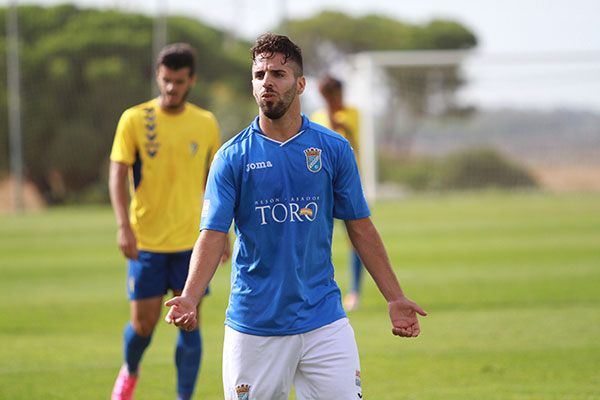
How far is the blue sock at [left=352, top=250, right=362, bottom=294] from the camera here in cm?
913

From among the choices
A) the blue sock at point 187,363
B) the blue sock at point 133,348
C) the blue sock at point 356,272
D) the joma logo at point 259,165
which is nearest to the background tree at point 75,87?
the blue sock at point 356,272

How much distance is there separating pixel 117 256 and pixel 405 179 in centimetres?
1714

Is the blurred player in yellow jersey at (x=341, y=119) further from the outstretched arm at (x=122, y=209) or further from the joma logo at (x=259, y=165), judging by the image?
the joma logo at (x=259, y=165)

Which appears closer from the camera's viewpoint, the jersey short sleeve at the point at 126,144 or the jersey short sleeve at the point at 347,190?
the jersey short sleeve at the point at 347,190

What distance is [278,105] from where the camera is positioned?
359 cm

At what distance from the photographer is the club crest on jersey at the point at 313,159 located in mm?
3625

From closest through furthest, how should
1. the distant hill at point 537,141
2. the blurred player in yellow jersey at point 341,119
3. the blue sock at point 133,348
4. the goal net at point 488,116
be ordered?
1. the blue sock at point 133,348
2. the blurred player in yellow jersey at point 341,119
3. the goal net at point 488,116
4. the distant hill at point 537,141

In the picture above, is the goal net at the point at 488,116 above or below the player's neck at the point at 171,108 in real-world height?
below

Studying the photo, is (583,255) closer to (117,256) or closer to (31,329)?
(117,256)

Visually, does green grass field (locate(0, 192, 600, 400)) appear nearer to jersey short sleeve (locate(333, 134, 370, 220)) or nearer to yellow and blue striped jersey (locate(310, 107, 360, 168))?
yellow and blue striped jersey (locate(310, 107, 360, 168))

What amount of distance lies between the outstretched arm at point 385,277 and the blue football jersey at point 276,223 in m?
0.19

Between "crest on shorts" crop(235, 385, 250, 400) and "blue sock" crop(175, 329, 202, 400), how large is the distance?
76.4 inches

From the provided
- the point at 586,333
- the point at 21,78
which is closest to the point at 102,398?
the point at 586,333

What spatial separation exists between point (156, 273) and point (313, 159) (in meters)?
2.29
